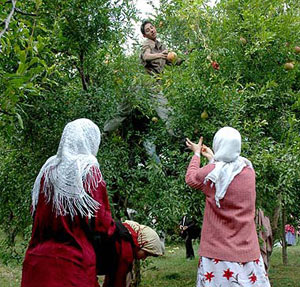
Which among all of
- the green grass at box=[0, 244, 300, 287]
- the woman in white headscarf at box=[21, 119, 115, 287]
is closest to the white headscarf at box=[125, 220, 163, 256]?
the woman in white headscarf at box=[21, 119, 115, 287]

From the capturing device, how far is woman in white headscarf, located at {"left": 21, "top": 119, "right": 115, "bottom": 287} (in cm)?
253

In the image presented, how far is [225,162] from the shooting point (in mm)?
3359

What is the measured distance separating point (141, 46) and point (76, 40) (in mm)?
1012

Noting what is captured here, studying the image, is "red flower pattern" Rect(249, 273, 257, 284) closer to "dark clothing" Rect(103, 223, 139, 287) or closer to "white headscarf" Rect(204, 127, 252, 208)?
"white headscarf" Rect(204, 127, 252, 208)

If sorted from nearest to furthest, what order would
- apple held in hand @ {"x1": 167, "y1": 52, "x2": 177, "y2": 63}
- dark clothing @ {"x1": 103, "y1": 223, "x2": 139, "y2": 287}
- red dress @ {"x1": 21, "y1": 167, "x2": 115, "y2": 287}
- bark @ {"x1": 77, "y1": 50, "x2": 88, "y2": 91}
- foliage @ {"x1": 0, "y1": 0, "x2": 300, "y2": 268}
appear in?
red dress @ {"x1": 21, "y1": 167, "x2": 115, "y2": 287}
dark clothing @ {"x1": 103, "y1": 223, "x2": 139, "y2": 287}
foliage @ {"x1": 0, "y1": 0, "x2": 300, "y2": 268}
bark @ {"x1": 77, "y1": 50, "x2": 88, "y2": 91}
apple held in hand @ {"x1": 167, "y1": 52, "x2": 177, "y2": 63}

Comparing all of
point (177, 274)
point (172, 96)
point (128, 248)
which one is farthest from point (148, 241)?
point (177, 274)

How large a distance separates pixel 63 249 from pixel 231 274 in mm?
1205

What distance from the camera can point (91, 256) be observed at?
260 centimetres

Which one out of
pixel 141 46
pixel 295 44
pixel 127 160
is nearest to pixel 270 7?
pixel 295 44

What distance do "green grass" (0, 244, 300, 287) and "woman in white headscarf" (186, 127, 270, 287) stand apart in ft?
10.3

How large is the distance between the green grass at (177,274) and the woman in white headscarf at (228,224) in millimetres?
3135

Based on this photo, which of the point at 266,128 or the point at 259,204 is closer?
the point at 259,204

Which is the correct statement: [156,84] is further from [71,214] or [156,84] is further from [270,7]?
[71,214]

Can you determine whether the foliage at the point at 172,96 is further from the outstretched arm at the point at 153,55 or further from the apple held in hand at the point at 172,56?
the outstretched arm at the point at 153,55
